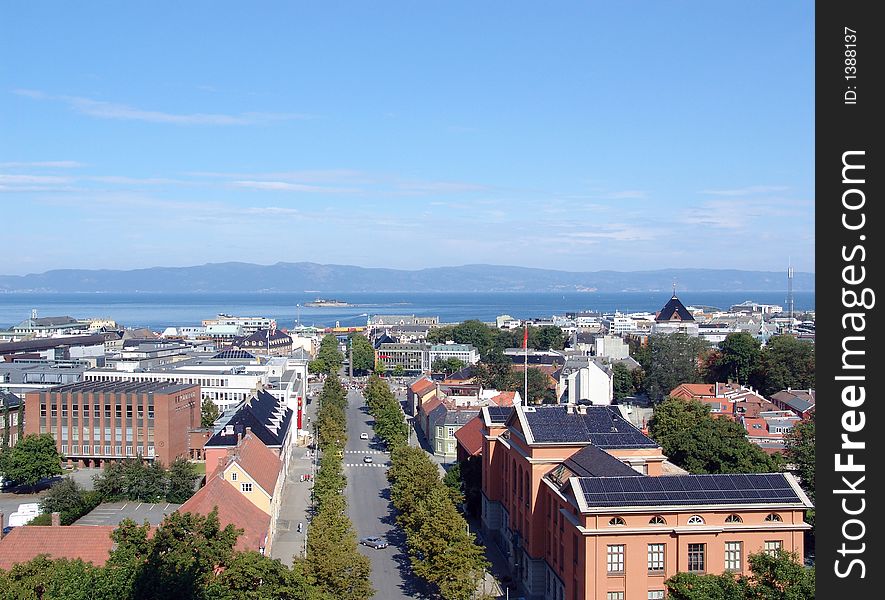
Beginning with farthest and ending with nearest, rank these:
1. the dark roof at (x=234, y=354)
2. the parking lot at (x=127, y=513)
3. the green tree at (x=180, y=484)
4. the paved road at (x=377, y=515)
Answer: the dark roof at (x=234, y=354)
the green tree at (x=180, y=484)
the parking lot at (x=127, y=513)
the paved road at (x=377, y=515)

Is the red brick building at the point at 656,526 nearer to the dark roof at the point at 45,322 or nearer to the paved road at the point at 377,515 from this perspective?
the paved road at the point at 377,515

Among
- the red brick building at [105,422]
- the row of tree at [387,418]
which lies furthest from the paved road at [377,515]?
the red brick building at [105,422]

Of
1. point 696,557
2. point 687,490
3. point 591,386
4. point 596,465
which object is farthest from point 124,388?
point 696,557

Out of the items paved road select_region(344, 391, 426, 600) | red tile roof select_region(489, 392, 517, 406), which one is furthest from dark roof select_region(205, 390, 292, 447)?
red tile roof select_region(489, 392, 517, 406)

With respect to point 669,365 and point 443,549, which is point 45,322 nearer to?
point 669,365
